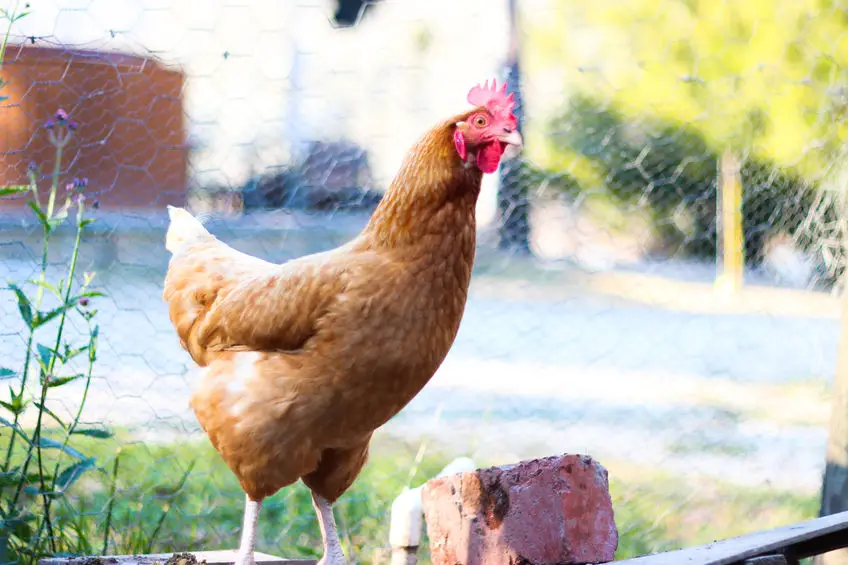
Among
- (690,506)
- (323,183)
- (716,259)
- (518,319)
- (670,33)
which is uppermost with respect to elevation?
(670,33)

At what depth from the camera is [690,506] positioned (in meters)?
3.31

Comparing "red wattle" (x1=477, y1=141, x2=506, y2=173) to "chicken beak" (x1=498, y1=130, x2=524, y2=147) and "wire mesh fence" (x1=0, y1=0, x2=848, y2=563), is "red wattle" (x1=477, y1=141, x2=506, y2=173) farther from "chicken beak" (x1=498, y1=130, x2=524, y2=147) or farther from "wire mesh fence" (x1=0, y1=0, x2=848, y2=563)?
"wire mesh fence" (x1=0, y1=0, x2=848, y2=563)

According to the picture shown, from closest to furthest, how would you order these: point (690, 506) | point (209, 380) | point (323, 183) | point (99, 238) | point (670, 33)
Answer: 1. point (209, 380)
2. point (99, 238)
3. point (323, 183)
4. point (690, 506)
5. point (670, 33)

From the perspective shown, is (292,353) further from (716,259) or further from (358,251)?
(716,259)

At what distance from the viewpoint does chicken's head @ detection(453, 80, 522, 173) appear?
153 cm

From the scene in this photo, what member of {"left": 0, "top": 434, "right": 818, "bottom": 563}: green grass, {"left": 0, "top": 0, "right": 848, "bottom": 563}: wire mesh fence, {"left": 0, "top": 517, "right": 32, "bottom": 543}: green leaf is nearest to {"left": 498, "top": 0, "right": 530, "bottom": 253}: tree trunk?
{"left": 0, "top": 0, "right": 848, "bottom": 563}: wire mesh fence

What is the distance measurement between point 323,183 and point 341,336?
163cm

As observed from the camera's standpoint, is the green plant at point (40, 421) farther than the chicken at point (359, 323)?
Yes

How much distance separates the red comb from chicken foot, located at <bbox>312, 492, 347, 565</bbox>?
85 cm

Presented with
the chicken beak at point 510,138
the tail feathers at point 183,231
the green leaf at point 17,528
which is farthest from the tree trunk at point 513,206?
the green leaf at point 17,528

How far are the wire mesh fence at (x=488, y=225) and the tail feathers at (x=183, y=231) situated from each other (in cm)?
36

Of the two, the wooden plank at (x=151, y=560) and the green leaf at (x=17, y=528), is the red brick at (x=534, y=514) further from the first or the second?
the green leaf at (x=17, y=528)

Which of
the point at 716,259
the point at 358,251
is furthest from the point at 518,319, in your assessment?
the point at 358,251

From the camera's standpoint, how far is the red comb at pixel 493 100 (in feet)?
5.09
